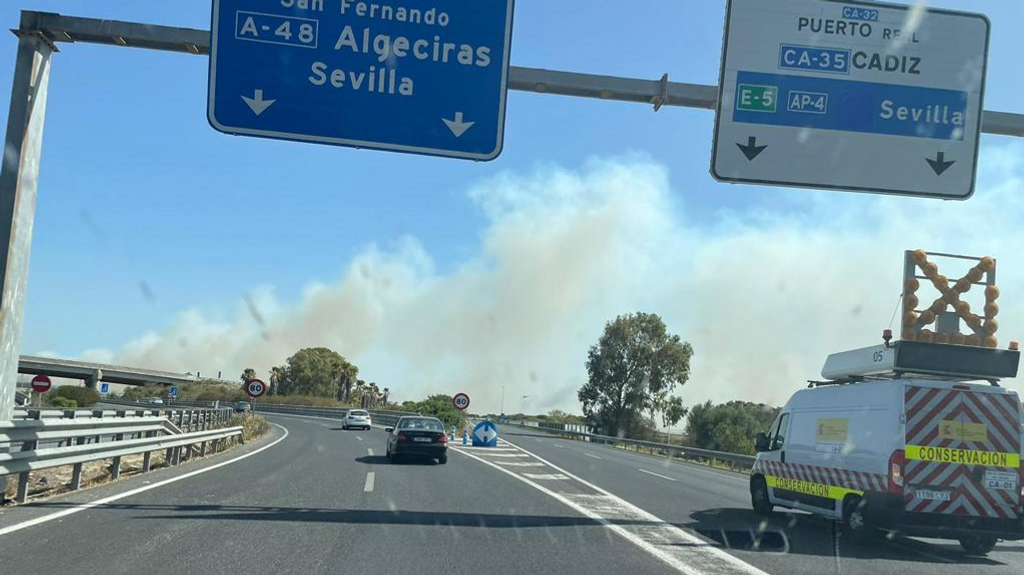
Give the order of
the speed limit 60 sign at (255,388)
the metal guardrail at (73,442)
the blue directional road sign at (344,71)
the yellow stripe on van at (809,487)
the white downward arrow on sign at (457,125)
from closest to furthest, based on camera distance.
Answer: the blue directional road sign at (344,71) < the white downward arrow on sign at (457,125) < the metal guardrail at (73,442) < the yellow stripe on van at (809,487) < the speed limit 60 sign at (255,388)

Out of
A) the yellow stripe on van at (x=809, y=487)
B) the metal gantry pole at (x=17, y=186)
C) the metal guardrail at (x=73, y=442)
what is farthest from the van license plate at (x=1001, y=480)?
the metal gantry pole at (x=17, y=186)

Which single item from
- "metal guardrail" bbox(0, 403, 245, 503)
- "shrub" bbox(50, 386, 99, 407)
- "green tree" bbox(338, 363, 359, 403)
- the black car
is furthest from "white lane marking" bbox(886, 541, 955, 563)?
"green tree" bbox(338, 363, 359, 403)

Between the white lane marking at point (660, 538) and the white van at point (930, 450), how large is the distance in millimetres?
2414

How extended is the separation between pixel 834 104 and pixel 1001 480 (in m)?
5.16

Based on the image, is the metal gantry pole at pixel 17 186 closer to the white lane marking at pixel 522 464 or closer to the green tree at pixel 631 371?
the white lane marking at pixel 522 464

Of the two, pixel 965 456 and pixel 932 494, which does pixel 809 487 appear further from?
pixel 965 456

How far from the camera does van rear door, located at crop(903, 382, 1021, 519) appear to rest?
1027 centimetres

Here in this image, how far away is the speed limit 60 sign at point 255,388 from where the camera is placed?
32.6 m

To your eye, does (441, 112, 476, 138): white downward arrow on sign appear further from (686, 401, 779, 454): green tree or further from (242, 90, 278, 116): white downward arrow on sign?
(686, 401, 779, 454): green tree

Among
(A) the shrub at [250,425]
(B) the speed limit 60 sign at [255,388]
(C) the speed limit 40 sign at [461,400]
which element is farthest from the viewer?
(C) the speed limit 40 sign at [461,400]

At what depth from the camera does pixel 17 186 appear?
10836mm

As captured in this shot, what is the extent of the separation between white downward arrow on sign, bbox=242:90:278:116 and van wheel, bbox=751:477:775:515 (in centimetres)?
976

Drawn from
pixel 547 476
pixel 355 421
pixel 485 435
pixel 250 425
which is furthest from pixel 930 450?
pixel 355 421

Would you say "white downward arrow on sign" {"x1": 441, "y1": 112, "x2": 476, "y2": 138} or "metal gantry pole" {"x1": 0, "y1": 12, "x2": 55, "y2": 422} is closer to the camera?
"white downward arrow on sign" {"x1": 441, "y1": 112, "x2": 476, "y2": 138}
